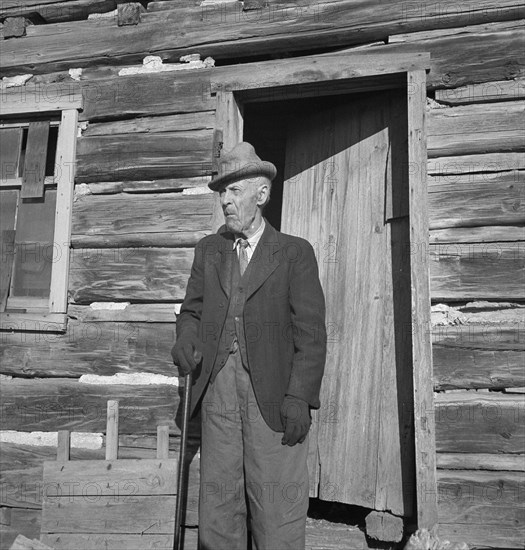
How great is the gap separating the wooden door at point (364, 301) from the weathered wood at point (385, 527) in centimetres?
6

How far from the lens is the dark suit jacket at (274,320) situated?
375 centimetres

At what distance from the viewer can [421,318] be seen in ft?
14.2

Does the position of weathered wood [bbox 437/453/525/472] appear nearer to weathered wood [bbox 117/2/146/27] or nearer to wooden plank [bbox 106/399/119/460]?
wooden plank [bbox 106/399/119/460]

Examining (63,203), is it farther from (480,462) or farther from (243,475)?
(480,462)

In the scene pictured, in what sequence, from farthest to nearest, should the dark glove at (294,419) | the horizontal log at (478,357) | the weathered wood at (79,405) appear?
the weathered wood at (79,405) < the horizontal log at (478,357) < the dark glove at (294,419)

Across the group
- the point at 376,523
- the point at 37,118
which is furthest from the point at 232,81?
the point at 376,523

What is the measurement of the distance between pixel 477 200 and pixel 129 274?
2.31 metres

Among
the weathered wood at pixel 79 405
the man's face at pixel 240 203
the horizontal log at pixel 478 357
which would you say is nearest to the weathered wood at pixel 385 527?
the horizontal log at pixel 478 357

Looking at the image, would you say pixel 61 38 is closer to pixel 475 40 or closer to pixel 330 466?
pixel 475 40

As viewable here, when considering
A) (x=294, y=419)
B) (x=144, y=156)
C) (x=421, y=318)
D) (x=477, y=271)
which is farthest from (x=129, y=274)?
(x=477, y=271)

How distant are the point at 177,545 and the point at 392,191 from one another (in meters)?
2.59

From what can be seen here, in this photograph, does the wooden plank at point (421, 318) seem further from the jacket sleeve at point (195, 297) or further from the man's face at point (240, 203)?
the jacket sleeve at point (195, 297)

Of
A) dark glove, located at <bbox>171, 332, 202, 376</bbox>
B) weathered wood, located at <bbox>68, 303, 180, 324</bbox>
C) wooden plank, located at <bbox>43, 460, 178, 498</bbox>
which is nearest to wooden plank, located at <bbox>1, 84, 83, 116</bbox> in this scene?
weathered wood, located at <bbox>68, 303, 180, 324</bbox>

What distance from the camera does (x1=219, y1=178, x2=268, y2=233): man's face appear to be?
3.98 meters
